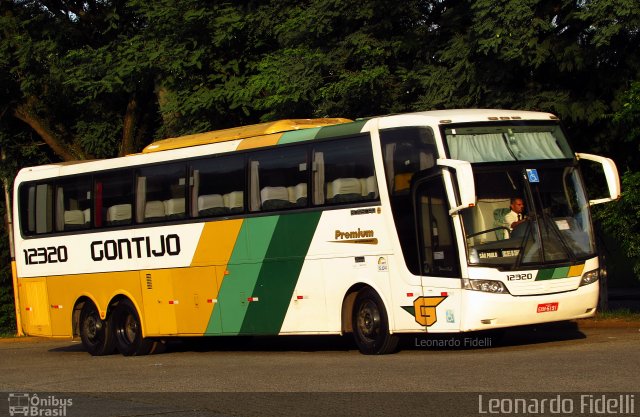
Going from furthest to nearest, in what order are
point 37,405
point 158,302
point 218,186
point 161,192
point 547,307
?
point 158,302
point 161,192
point 218,186
point 547,307
point 37,405

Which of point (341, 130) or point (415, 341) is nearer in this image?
point (341, 130)

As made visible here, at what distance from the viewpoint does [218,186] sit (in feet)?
66.8

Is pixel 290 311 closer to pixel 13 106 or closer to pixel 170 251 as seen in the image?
pixel 170 251

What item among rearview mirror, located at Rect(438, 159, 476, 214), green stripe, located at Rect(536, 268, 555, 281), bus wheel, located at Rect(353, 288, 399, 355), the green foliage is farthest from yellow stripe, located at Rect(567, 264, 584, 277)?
the green foliage

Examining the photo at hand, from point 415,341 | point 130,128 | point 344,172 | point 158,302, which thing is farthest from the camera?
point 130,128

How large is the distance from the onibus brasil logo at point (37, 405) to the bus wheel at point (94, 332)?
8183 millimetres

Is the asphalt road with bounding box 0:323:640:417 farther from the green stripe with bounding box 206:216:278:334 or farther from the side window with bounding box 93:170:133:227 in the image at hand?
the side window with bounding box 93:170:133:227

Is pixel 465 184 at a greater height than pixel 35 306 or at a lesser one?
greater

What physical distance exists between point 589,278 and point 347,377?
4.54 meters

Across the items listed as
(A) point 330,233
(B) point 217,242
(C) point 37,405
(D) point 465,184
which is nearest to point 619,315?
(A) point 330,233

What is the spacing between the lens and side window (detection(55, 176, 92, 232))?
23.2m

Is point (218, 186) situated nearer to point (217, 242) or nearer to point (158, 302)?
point (217, 242)

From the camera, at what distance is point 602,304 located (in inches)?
914

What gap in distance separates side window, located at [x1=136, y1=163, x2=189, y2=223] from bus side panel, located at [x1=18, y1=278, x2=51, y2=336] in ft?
11.7
